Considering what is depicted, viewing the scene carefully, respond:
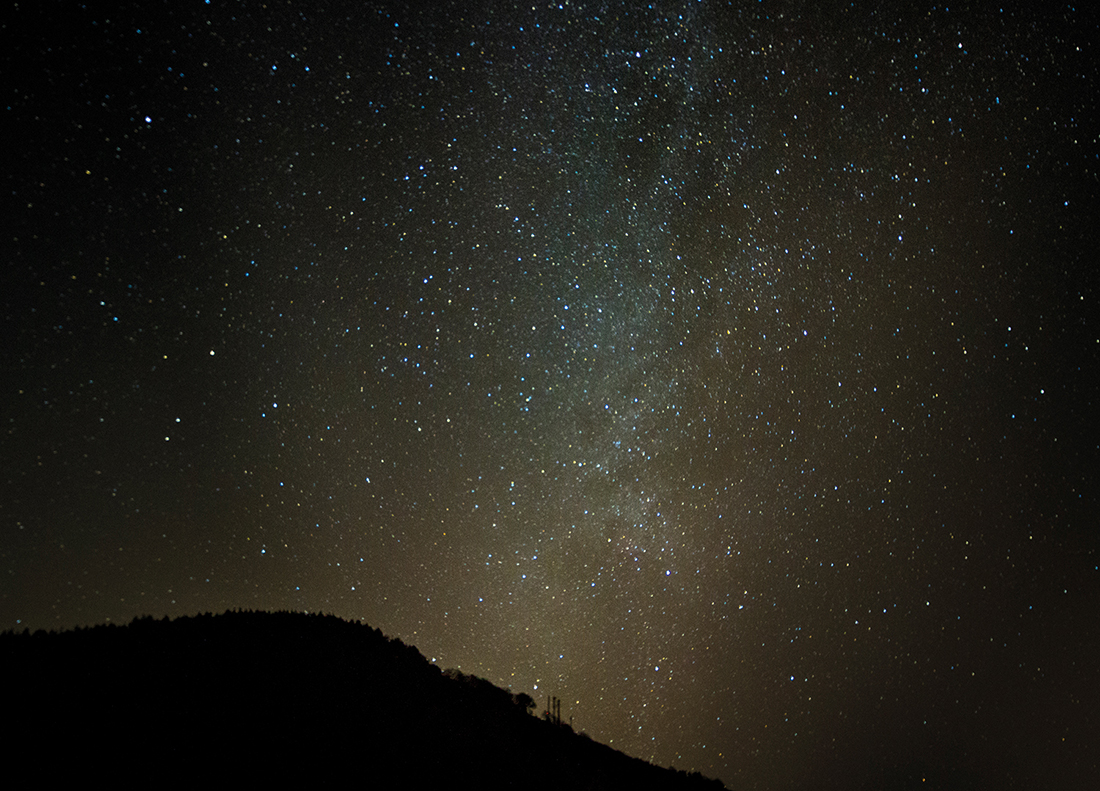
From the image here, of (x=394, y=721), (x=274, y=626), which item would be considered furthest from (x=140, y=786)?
(x=274, y=626)

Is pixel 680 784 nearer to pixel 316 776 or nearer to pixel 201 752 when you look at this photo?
pixel 316 776

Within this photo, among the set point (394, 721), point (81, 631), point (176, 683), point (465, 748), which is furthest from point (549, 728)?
point (81, 631)

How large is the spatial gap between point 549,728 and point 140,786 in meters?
13.6

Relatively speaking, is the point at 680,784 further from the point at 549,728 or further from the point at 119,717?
the point at 119,717

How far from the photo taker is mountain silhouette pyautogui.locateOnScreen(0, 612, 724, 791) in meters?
7.50

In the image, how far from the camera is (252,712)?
941 centimetres

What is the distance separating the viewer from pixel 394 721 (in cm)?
1100

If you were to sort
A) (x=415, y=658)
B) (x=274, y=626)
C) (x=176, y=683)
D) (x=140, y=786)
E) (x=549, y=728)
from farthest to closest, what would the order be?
(x=549, y=728) < (x=415, y=658) < (x=274, y=626) < (x=176, y=683) < (x=140, y=786)

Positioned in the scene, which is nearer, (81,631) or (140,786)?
(140,786)

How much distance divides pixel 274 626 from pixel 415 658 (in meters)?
4.08

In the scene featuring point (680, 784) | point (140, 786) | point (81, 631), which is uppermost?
point (81, 631)

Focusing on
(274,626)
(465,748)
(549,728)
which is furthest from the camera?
(549,728)

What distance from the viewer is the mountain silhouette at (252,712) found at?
24.6 ft

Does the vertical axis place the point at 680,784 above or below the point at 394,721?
below
